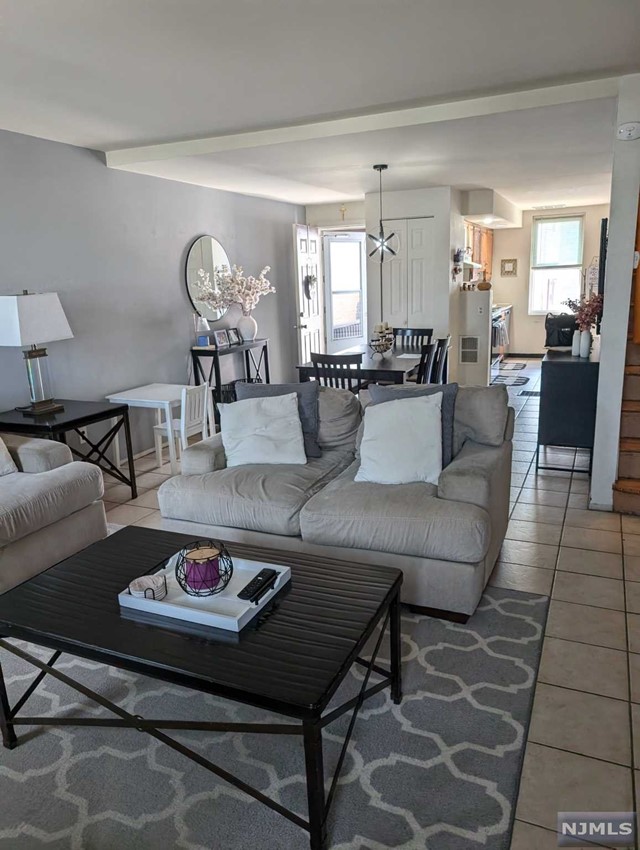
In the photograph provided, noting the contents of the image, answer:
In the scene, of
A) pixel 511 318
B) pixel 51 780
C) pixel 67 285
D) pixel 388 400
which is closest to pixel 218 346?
pixel 67 285

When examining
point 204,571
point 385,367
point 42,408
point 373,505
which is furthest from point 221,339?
point 204,571

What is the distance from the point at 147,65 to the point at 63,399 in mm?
2435

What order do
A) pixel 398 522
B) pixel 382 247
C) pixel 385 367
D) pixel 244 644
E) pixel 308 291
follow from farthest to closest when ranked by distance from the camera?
pixel 308 291
pixel 382 247
pixel 385 367
pixel 398 522
pixel 244 644

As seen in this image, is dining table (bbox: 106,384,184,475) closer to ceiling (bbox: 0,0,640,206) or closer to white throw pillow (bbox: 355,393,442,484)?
ceiling (bbox: 0,0,640,206)

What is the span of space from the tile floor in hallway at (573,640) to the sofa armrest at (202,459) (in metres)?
0.65

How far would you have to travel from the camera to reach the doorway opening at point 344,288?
320 inches

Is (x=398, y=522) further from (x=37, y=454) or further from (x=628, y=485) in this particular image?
(x=37, y=454)

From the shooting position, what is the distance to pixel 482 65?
120 inches

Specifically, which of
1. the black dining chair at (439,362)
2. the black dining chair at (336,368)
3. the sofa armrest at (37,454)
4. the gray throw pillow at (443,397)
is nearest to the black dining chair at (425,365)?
the black dining chair at (439,362)

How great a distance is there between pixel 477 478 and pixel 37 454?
236 cm

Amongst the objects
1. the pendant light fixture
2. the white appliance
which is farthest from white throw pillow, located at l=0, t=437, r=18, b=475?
the white appliance

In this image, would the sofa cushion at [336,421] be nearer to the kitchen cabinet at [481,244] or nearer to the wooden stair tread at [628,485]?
the wooden stair tread at [628,485]

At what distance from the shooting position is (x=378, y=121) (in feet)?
12.6

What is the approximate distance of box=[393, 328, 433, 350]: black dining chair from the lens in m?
6.22
